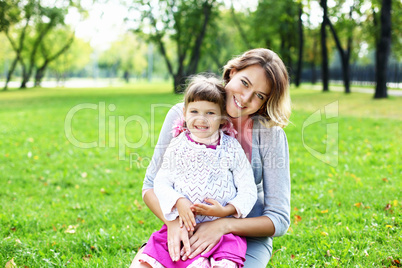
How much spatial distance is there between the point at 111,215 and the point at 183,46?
24.6 meters

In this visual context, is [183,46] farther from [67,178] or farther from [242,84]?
[242,84]

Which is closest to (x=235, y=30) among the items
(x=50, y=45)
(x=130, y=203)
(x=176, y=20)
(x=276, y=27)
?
(x=276, y=27)

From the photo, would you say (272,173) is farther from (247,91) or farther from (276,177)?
(247,91)

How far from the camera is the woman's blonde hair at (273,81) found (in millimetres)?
2363

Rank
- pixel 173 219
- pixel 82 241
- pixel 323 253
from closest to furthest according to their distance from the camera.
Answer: pixel 173 219 → pixel 323 253 → pixel 82 241

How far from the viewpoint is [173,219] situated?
7.28ft

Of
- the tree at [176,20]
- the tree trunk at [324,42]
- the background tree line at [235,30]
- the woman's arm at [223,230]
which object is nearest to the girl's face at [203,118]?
the woman's arm at [223,230]

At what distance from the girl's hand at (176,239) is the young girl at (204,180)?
0.12 ft

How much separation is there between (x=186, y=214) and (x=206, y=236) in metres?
0.17

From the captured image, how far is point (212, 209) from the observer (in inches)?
83.3

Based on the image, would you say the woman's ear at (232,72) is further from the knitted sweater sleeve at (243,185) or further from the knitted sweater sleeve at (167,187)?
the knitted sweater sleeve at (167,187)

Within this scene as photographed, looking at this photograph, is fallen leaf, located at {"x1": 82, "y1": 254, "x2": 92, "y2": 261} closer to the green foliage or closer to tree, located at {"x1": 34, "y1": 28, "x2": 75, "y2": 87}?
tree, located at {"x1": 34, "y1": 28, "x2": 75, "y2": 87}

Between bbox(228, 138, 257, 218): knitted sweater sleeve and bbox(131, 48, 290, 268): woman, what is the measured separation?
0.10m

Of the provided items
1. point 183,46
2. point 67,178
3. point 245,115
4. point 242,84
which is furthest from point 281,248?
point 183,46
